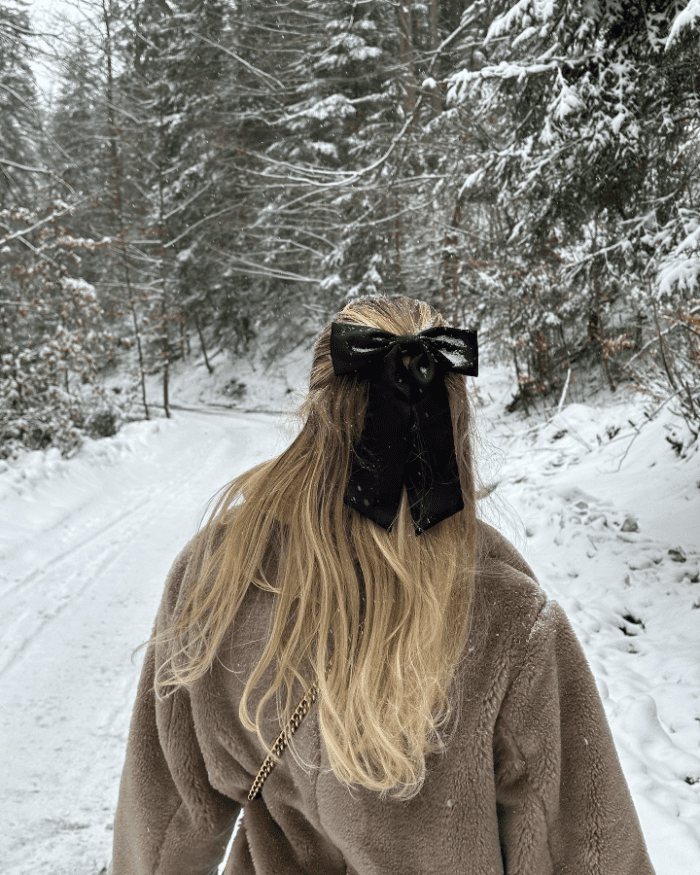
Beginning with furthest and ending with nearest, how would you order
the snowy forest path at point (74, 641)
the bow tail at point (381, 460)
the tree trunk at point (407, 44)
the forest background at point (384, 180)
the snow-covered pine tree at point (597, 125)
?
the tree trunk at point (407, 44) → the forest background at point (384, 180) → the snow-covered pine tree at point (597, 125) → the snowy forest path at point (74, 641) → the bow tail at point (381, 460)

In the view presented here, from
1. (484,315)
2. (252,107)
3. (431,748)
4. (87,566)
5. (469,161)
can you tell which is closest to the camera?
(431,748)

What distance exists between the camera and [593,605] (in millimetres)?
4762

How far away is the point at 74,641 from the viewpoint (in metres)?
4.41

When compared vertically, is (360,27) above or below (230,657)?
above

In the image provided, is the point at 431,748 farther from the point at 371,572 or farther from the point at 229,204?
the point at 229,204

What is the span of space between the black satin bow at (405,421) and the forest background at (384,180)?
3515mm

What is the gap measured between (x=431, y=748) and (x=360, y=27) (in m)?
17.7

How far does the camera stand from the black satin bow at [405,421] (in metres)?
1.14

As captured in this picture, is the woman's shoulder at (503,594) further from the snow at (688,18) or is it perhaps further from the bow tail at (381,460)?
the snow at (688,18)

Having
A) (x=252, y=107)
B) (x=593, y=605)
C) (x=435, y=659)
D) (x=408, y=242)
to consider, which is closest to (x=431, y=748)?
(x=435, y=659)

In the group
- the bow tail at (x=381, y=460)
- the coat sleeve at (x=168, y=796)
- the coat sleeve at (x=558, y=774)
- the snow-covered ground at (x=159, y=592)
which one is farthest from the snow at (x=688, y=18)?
the coat sleeve at (x=168, y=796)

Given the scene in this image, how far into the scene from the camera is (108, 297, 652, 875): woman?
104 cm

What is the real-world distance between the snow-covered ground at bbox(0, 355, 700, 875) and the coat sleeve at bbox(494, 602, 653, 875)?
0.44m

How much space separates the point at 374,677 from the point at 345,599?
15 centimetres
